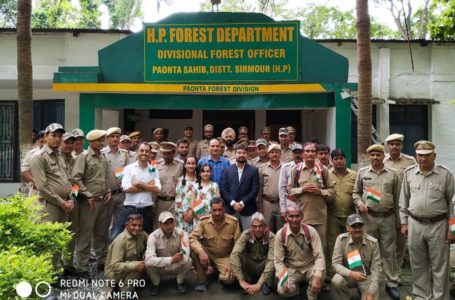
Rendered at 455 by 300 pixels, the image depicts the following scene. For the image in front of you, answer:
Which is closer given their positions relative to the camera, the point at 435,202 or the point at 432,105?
the point at 435,202

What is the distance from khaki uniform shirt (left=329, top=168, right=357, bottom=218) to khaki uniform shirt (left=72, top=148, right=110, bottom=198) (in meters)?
3.16

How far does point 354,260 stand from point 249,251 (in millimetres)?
1420

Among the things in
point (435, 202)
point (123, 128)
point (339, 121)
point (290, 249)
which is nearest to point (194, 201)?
point (290, 249)

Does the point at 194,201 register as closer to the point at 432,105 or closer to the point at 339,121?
the point at 339,121

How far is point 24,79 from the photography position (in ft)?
26.2

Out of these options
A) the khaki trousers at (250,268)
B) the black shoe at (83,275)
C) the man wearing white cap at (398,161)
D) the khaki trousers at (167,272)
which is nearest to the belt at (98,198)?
the black shoe at (83,275)

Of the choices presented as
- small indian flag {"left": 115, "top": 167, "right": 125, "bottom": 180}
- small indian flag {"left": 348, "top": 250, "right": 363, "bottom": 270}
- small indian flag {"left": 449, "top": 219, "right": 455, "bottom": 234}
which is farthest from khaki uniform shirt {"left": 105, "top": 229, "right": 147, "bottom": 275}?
small indian flag {"left": 449, "top": 219, "right": 455, "bottom": 234}

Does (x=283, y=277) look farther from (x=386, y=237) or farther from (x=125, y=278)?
(x=125, y=278)

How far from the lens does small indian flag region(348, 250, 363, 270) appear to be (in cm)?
518

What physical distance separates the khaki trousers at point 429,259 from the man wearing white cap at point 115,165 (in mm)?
4034

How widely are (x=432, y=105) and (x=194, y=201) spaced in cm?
829

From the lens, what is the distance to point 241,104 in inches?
379

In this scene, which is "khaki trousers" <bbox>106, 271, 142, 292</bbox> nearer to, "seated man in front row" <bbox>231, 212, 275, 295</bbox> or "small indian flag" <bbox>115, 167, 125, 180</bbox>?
"seated man in front row" <bbox>231, 212, 275, 295</bbox>

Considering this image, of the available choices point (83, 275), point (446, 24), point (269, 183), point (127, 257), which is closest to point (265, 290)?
point (269, 183)
